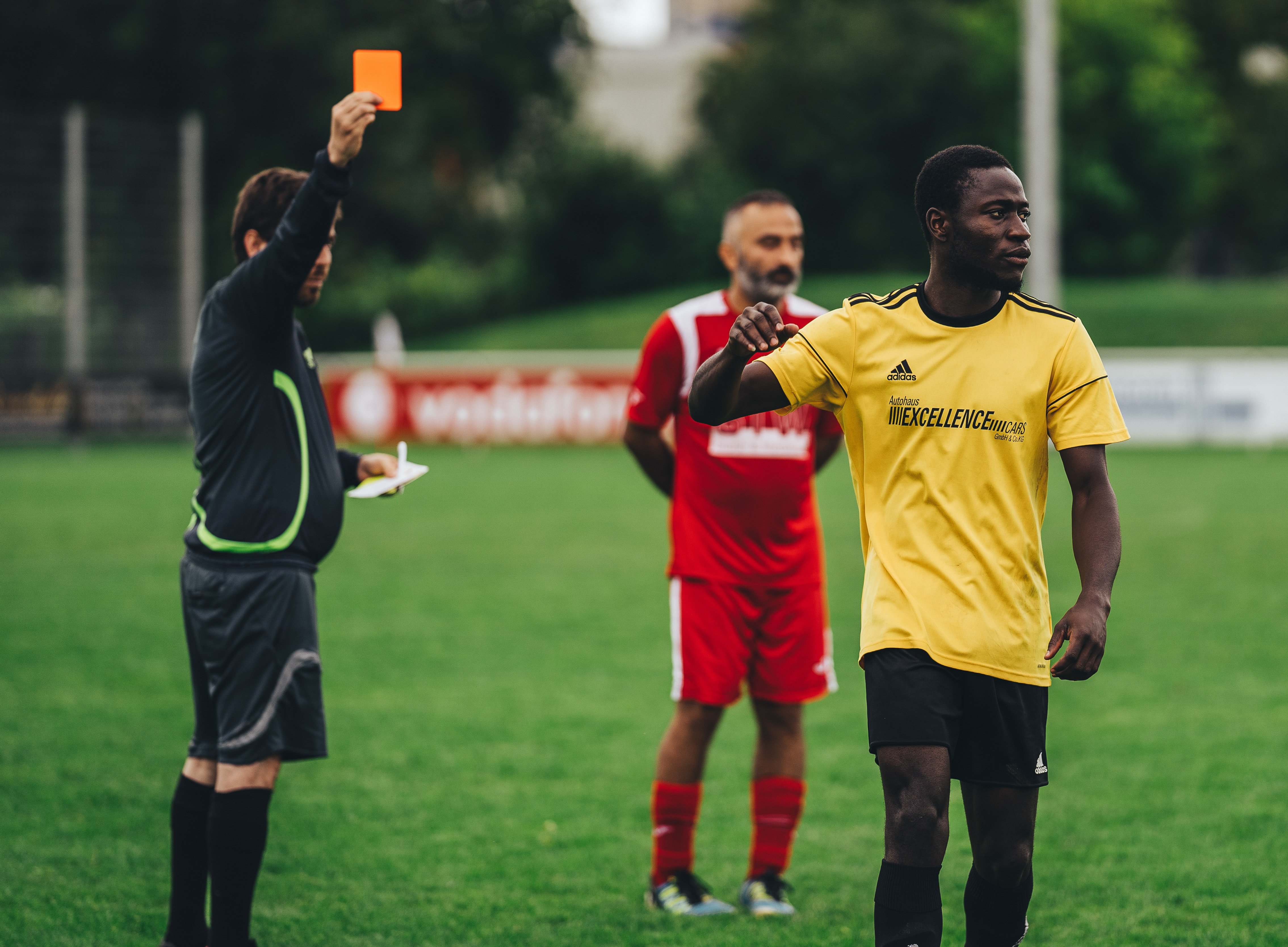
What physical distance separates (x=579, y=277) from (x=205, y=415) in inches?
1717

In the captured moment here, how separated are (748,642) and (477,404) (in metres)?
21.9

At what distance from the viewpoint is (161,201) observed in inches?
1137

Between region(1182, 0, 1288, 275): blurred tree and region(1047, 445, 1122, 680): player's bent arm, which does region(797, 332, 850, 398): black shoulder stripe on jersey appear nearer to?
region(1047, 445, 1122, 680): player's bent arm

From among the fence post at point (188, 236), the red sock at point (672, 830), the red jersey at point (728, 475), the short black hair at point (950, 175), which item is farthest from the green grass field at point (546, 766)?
the fence post at point (188, 236)

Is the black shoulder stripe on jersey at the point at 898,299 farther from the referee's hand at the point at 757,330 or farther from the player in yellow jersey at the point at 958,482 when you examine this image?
the referee's hand at the point at 757,330

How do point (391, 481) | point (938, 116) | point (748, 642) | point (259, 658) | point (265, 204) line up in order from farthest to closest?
point (938, 116)
point (748, 642)
point (391, 481)
point (265, 204)
point (259, 658)

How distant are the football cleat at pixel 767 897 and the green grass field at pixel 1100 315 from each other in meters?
33.3

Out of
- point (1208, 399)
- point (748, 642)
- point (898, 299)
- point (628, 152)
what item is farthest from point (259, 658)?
point (628, 152)

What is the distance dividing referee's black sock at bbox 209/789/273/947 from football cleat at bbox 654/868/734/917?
1.49 m

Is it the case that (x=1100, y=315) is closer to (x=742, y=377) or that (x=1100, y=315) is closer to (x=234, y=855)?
(x=742, y=377)

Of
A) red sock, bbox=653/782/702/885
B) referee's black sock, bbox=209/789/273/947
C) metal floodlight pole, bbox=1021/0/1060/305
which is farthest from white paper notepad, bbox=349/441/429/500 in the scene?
metal floodlight pole, bbox=1021/0/1060/305

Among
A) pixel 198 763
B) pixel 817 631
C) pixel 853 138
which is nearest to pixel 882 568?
pixel 817 631

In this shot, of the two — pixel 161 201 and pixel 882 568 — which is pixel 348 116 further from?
pixel 161 201

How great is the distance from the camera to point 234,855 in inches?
159
